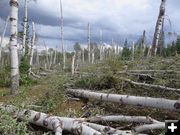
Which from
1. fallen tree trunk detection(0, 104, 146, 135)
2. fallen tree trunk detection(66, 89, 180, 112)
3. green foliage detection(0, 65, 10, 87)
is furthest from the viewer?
green foliage detection(0, 65, 10, 87)

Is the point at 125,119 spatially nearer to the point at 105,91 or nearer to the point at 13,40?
the point at 105,91

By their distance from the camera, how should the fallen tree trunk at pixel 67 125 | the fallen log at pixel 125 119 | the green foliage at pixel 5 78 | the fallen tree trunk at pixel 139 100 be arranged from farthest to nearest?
the green foliage at pixel 5 78 → the fallen tree trunk at pixel 139 100 → the fallen log at pixel 125 119 → the fallen tree trunk at pixel 67 125

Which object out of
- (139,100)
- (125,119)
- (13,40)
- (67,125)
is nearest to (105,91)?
(139,100)

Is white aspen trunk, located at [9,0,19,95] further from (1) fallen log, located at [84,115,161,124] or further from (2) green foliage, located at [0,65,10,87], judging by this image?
(2) green foliage, located at [0,65,10,87]

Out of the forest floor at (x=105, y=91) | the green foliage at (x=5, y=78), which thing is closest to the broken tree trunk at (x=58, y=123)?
the forest floor at (x=105, y=91)

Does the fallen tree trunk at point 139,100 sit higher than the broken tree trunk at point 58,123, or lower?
higher

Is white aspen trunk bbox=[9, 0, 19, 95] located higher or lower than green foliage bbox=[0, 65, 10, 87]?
higher

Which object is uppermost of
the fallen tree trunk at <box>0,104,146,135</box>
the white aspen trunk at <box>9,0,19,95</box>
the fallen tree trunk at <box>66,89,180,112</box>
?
the white aspen trunk at <box>9,0,19,95</box>

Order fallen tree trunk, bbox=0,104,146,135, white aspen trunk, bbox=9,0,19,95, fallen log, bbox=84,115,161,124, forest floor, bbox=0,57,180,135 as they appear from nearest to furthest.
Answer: fallen tree trunk, bbox=0,104,146,135 < fallen log, bbox=84,115,161,124 < forest floor, bbox=0,57,180,135 < white aspen trunk, bbox=9,0,19,95

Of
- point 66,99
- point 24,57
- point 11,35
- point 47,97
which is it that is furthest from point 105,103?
point 24,57

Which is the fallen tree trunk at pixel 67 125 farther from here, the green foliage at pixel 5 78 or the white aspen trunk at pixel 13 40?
the green foliage at pixel 5 78

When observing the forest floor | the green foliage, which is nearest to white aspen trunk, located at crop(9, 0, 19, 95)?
Result: the forest floor

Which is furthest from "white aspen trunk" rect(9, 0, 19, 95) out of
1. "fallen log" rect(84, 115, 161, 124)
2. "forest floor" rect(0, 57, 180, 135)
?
"fallen log" rect(84, 115, 161, 124)

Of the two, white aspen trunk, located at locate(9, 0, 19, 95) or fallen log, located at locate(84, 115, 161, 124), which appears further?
white aspen trunk, located at locate(9, 0, 19, 95)
